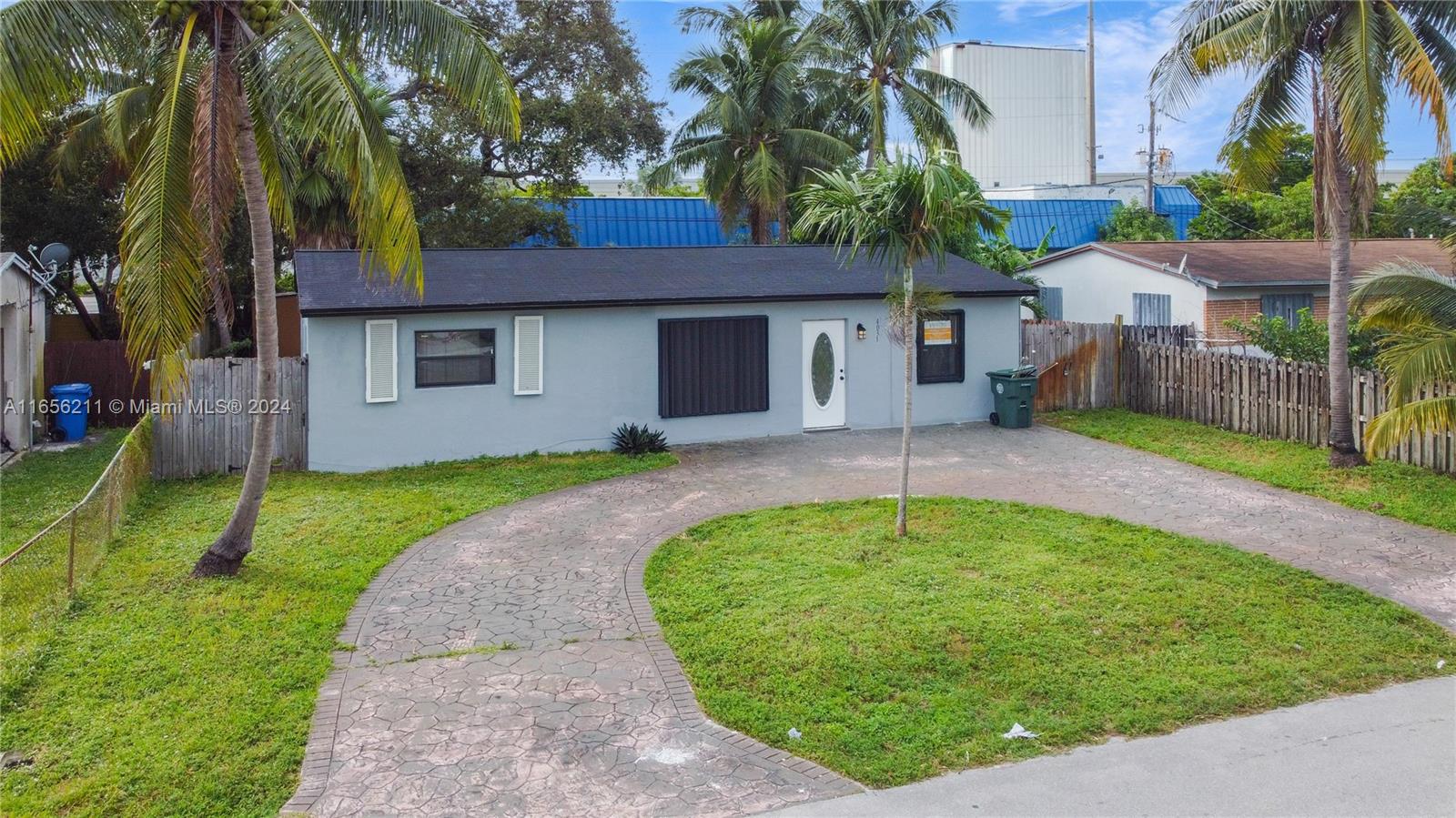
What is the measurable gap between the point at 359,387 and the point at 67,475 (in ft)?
13.7

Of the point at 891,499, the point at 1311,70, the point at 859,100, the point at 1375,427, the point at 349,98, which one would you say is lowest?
the point at 891,499

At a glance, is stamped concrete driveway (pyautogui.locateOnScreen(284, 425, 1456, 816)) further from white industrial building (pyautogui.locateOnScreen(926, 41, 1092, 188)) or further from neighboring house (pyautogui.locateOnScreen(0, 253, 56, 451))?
white industrial building (pyautogui.locateOnScreen(926, 41, 1092, 188))

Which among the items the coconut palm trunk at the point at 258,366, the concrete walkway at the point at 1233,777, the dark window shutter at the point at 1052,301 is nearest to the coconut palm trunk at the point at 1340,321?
the concrete walkway at the point at 1233,777

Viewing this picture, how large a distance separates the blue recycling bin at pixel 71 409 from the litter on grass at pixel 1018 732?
17.4 m

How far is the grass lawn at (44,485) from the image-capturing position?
39.4ft

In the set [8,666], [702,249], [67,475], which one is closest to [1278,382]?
[702,249]

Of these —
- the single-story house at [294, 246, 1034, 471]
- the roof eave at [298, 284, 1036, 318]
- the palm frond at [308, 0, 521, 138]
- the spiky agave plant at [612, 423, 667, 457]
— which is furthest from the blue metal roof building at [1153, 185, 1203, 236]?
the palm frond at [308, 0, 521, 138]

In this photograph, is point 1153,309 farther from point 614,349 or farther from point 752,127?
point 614,349

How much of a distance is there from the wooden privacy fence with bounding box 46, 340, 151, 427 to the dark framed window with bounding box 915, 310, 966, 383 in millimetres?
14430

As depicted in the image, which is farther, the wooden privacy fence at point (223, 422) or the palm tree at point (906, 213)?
the wooden privacy fence at point (223, 422)

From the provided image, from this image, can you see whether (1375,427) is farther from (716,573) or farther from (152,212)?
(152,212)

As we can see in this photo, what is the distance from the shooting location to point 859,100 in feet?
91.9

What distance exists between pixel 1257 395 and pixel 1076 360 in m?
3.73

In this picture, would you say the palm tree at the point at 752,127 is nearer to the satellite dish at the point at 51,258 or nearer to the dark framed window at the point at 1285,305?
the dark framed window at the point at 1285,305
